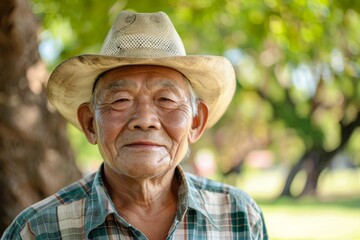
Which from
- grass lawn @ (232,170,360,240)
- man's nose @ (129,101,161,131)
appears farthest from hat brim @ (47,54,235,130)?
grass lawn @ (232,170,360,240)

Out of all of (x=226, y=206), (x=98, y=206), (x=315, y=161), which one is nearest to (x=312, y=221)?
(x=315, y=161)

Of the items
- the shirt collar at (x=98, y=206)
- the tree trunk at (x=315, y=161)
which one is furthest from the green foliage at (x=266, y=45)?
the shirt collar at (x=98, y=206)

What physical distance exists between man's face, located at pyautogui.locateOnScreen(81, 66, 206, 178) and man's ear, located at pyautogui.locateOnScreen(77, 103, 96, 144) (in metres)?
0.15

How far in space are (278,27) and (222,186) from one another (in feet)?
7.56

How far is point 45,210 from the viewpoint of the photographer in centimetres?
265

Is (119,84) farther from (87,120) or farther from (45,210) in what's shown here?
(45,210)

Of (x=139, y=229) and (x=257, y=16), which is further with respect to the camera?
(x=257, y=16)

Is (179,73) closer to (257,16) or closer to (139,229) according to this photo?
(139,229)

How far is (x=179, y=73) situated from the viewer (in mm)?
2752

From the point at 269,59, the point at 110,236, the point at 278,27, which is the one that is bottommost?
the point at 110,236

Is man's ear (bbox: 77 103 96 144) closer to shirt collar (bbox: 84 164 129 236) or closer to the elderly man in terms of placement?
the elderly man

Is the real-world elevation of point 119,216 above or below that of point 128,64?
below

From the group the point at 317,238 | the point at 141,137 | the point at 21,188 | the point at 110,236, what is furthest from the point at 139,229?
the point at 317,238

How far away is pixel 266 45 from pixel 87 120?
1076 cm
